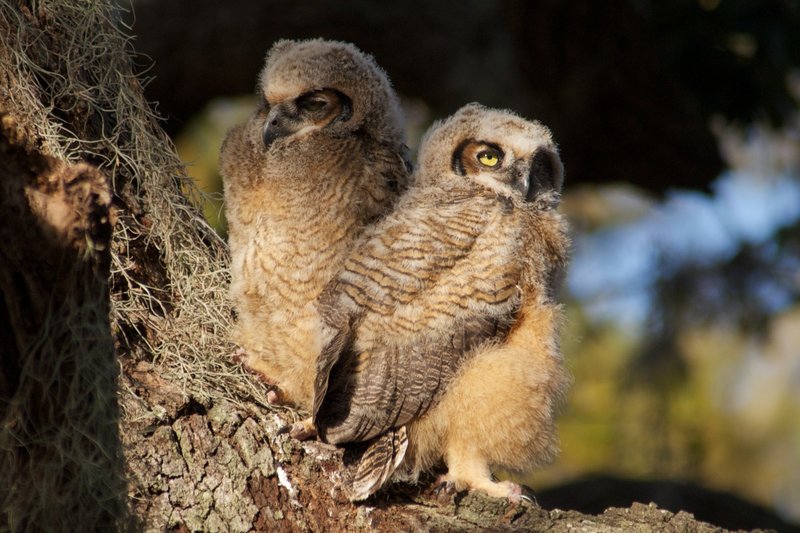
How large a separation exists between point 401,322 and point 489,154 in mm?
816

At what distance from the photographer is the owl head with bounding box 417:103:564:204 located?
3.18 m

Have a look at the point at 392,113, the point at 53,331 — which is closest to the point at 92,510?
the point at 53,331

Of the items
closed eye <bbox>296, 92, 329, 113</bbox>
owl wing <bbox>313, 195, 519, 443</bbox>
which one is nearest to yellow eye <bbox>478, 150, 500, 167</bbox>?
owl wing <bbox>313, 195, 519, 443</bbox>

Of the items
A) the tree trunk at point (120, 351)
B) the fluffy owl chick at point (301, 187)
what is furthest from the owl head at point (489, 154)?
the tree trunk at point (120, 351)

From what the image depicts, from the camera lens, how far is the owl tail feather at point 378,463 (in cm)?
250

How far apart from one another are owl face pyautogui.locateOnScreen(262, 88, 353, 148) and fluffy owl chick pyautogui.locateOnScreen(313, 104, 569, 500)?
42 centimetres

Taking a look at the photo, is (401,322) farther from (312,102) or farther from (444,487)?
(312,102)

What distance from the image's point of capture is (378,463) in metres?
2.57

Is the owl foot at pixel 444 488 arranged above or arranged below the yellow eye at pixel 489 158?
below

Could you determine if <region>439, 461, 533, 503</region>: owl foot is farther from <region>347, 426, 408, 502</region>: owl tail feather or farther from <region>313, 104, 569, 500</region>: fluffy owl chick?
<region>347, 426, 408, 502</region>: owl tail feather

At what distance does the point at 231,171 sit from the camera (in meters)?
3.17

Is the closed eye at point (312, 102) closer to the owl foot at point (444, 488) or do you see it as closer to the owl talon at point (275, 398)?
the owl talon at point (275, 398)

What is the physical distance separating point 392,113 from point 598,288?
15.3 ft

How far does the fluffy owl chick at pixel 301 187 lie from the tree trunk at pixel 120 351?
14 centimetres
